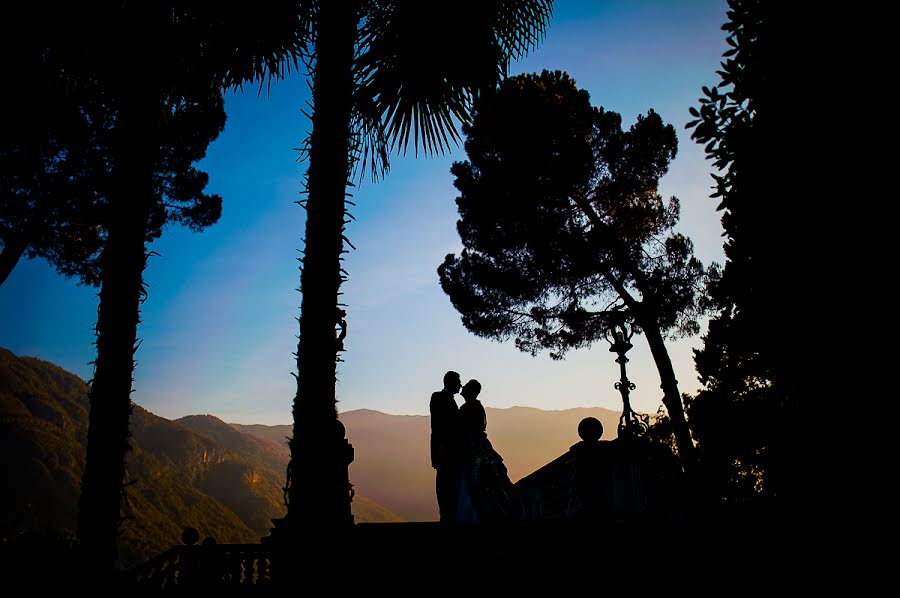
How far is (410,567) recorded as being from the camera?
461cm

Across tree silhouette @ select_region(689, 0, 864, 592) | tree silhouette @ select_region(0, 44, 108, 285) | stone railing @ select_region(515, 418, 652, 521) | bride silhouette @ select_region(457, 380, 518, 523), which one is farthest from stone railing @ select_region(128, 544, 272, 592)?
tree silhouette @ select_region(0, 44, 108, 285)

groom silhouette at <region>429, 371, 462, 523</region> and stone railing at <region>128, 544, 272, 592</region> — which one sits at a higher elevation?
groom silhouette at <region>429, 371, 462, 523</region>

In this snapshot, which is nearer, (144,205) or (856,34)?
(856,34)

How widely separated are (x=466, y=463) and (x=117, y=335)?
13.2 feet

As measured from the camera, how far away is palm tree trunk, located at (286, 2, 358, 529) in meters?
3.75

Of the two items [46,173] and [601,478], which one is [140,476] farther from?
[601,478]

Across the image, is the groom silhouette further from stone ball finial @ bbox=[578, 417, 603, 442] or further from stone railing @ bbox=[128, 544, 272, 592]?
stone railing @ bbox=[128, 544, 272, 592]

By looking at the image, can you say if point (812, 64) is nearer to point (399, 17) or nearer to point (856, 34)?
point (856, 34)

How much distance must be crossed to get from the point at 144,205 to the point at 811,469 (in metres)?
5.77

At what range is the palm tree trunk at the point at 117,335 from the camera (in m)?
4.01

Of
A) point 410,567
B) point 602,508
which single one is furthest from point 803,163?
point 410,567

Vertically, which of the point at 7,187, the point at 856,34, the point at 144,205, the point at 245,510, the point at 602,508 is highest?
the point at 7,187

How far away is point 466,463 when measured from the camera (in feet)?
21.5

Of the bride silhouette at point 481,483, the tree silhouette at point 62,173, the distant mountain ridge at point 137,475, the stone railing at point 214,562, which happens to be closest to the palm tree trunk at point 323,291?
the bride silhouette at point 481,483
